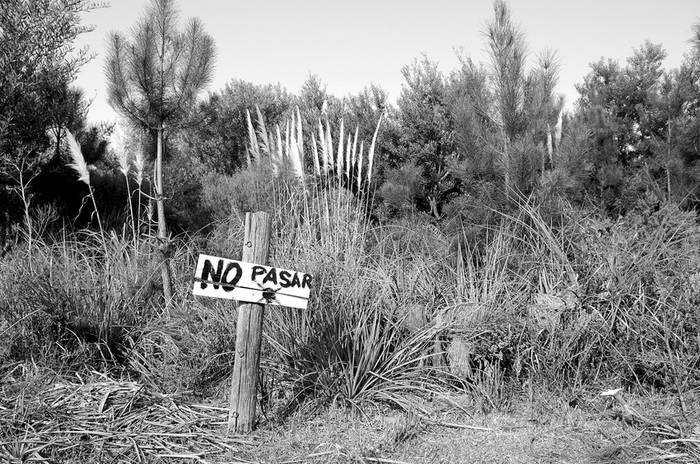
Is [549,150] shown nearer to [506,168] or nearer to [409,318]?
[506,168]

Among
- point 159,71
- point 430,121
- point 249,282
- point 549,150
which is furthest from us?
point 430,121

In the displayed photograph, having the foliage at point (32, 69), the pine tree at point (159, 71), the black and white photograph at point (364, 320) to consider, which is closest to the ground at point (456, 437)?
the black and white photograph at point (364, 320)

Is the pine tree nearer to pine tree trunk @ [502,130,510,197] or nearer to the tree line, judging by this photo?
the tree line

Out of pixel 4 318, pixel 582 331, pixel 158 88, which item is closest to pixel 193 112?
pixel 158 88

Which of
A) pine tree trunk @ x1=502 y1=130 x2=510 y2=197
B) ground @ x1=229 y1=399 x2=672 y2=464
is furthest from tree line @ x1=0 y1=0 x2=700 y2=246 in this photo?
ground @ x1=229 y1=399 x2=672 y2=464

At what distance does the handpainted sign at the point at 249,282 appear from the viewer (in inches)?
137

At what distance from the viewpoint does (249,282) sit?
360cm

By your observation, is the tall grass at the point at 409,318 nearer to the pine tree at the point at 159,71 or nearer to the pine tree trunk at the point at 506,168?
the pine tree trunk at the point at 506,168

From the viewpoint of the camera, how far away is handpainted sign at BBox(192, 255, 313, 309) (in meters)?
3.47

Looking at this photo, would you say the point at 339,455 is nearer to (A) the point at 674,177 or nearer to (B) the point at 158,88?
(B) the point at 158,88

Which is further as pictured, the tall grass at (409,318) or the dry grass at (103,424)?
the tall grass at (409,318)

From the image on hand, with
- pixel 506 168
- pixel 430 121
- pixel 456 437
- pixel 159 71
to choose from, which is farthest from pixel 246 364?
pixel 430 121

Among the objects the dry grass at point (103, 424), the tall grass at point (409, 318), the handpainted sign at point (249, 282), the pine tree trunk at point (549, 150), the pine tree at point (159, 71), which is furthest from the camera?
the pine tree at point (159, 71)

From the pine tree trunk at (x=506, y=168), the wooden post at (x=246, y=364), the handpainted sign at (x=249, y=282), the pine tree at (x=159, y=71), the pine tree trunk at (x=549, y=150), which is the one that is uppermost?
the pine tree at (x=159, y=71)
